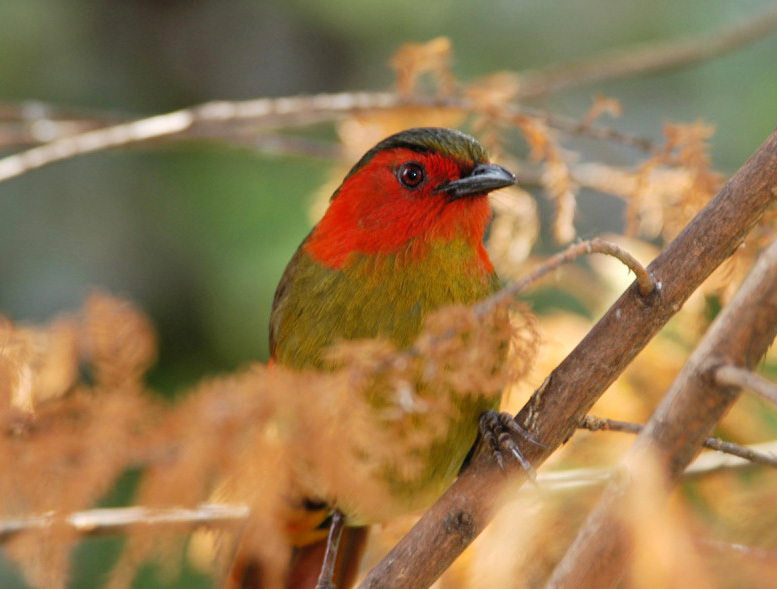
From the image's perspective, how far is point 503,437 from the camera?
191cm

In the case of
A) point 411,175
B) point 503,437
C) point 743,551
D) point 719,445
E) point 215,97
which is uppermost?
point 215,97

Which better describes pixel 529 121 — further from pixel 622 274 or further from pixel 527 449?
pixel 527 449

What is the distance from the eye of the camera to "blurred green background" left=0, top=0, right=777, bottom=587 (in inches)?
174

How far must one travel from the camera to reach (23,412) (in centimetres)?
162

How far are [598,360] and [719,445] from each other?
10.6 inches

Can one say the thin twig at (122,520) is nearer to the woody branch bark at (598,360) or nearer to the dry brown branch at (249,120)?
the woody branch bark at (598,360)

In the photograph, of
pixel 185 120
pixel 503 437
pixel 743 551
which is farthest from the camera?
pixel 185 120

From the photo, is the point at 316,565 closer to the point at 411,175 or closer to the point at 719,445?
the point at 411,175

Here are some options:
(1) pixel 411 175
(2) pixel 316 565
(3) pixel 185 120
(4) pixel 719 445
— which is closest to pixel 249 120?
(3) pixel 185 120

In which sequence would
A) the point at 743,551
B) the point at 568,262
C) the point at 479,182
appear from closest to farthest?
the point at 568,262
the point at 743,551
the point at 479,182

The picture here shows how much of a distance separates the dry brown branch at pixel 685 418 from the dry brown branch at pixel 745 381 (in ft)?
0.05

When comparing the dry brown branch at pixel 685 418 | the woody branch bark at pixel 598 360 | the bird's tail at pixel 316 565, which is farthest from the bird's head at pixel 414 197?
the dry brown branch at pixel 685 418

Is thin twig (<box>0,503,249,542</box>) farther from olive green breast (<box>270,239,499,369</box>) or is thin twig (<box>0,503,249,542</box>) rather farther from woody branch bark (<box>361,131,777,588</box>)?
woody branch bark (<box>361,131,777,588</box>)

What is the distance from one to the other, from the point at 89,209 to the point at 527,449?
3943 mm
